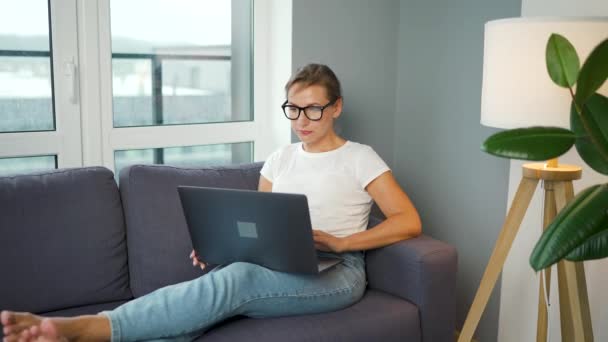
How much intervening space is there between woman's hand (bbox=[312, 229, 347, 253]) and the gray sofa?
0.52 ft

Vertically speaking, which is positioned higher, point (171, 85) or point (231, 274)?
point (171, 85)

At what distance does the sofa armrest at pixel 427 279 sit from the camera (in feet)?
7.00

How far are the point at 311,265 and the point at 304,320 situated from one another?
0.56 feet

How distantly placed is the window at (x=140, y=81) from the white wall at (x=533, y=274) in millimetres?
1023

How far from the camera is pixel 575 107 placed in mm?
1251

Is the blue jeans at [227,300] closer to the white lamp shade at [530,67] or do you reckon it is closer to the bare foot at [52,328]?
the bare foot at [52,328]

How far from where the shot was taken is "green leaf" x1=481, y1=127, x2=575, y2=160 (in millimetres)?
1303

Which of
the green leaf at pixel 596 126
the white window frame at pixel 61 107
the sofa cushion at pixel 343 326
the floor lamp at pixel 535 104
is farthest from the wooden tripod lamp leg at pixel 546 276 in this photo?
the white window frame at pixel 61 107

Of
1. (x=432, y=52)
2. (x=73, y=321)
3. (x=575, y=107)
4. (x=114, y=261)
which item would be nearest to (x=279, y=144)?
(x=432, y=52)

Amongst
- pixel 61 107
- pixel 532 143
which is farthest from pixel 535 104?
pixel 61 107

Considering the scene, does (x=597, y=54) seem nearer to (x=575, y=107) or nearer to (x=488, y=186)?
(x=575, y=107)

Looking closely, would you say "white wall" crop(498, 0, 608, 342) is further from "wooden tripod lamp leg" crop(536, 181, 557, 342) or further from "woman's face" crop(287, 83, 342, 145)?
"woman's face" crop(287, 83, 342, 145)

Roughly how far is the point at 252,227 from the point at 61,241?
0.65 m

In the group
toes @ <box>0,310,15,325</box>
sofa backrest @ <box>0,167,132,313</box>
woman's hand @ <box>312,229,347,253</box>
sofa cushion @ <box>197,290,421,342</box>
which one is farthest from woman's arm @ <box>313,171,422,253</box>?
toes @ <box>0,310,15,325</box>
